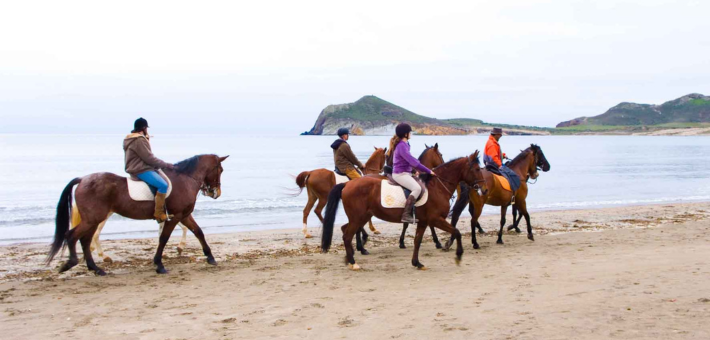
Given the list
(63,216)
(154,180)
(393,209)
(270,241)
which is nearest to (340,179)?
(270,241)

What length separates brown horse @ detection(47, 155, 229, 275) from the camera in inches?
340

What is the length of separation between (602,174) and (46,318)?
37.5 metres

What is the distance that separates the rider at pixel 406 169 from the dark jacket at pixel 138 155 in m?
3.68

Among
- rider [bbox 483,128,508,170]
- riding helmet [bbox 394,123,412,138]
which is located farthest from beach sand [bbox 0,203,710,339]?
riding helmet [bbox 394,123,412,138]

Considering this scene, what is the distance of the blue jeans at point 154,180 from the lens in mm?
8891

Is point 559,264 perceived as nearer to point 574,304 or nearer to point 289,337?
point 574,304

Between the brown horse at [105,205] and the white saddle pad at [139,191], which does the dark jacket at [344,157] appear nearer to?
the brown horse at [105,205]

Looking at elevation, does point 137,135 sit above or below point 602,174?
above

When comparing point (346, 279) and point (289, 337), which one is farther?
point (346, 279)

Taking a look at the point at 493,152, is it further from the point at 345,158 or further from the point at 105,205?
the point at 105,205

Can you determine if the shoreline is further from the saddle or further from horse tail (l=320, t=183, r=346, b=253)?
the saddle

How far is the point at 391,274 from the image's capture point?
884 centimetres

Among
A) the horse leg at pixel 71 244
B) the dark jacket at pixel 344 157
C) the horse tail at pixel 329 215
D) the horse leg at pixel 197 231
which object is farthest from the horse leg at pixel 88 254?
the dark jacket at pixel 344 157

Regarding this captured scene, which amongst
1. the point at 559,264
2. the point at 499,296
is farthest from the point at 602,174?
the point at 499,296
